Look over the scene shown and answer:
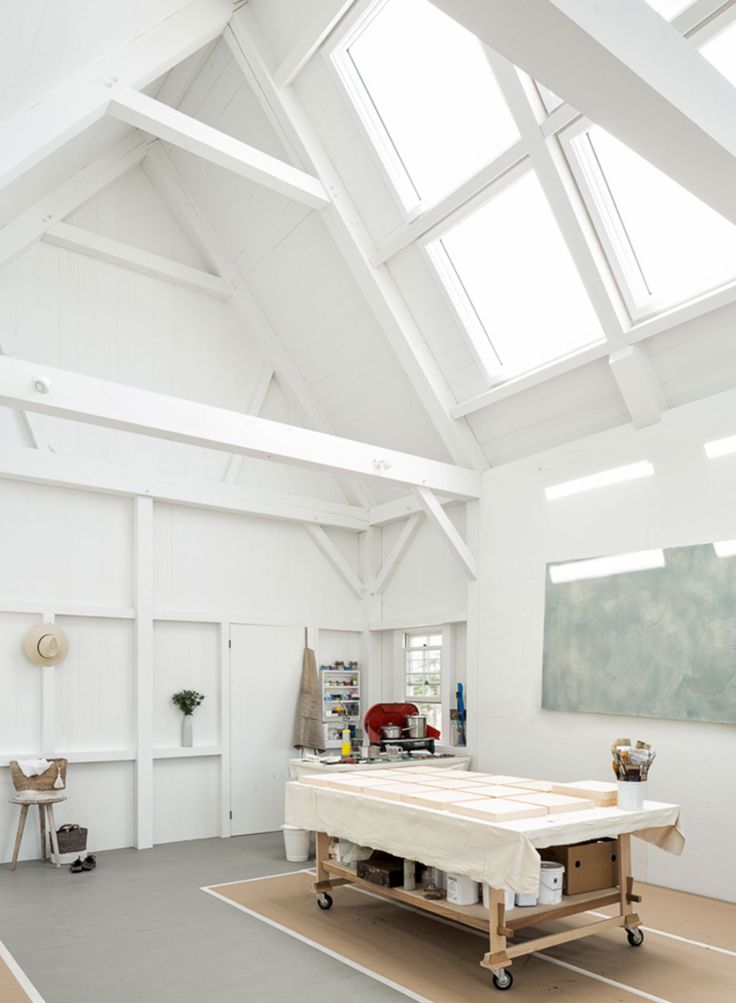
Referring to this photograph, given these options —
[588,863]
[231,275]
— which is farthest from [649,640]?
[231,275]

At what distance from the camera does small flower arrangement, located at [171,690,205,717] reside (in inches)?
296

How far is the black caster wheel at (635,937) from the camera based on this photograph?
14.7 ft

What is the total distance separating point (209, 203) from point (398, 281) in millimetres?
2207

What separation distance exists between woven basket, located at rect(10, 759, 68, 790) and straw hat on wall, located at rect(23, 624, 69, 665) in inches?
30.8

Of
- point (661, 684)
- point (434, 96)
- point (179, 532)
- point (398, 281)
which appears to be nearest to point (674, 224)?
point (434, 96)

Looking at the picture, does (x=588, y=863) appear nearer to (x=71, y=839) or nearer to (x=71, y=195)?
(x=71, y=839)

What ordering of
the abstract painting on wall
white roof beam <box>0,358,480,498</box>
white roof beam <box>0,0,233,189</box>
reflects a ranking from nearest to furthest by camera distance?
white roof beam <box>0,0,233,189</box> < white roof beam <box>0,358,480,498</box> < the abstract painting on wall

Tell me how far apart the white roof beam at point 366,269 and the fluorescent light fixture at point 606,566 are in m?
1.42

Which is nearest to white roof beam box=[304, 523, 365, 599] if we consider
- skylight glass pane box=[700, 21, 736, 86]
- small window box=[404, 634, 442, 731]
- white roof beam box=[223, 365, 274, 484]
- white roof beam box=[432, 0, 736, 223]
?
small window box=[404, 634, 442, 731]

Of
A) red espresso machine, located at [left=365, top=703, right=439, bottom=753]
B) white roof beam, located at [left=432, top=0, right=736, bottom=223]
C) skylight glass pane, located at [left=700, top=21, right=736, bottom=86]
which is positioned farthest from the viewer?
red espresso machine, located at [left=365, top=703, right=439, bottom=753]

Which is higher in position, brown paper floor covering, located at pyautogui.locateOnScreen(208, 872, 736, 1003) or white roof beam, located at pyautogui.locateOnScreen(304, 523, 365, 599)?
white roof beam, located at pyautogui.locateOnScreen(304, 523, 365, 599)

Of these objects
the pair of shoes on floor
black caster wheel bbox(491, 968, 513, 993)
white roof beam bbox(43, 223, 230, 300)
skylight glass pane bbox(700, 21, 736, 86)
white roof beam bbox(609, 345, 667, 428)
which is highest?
white roof beam bbox(43, 223, 230, 300)

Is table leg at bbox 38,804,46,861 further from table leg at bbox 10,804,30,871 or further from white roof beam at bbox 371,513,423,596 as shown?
white roof beam at bbox 371,513,423,596

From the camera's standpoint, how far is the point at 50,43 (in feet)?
15.0
